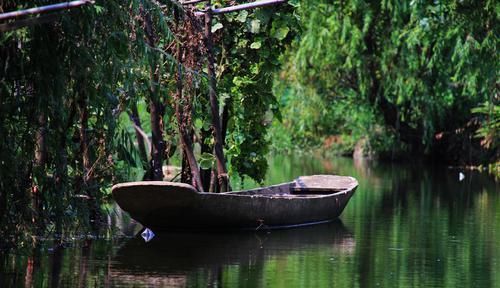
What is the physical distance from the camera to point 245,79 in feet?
52.5

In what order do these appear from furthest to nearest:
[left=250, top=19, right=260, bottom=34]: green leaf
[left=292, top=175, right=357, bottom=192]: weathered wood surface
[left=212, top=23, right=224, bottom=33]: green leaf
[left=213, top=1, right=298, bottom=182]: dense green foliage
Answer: [left=292, top=175, right=357, bottom=192]: weathered wood surface
[left=213, top=1, right=298, bottom=182]: dense green foliage
[left=250, top=19, right=260, bottom=34]: green leaf
[left=212, top=23, right=224, bottom=33]: green leaf

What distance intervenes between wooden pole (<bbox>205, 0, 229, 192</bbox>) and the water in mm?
1109

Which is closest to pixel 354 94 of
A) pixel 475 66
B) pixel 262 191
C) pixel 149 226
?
pixel 475 66

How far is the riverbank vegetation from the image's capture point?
9406 mm

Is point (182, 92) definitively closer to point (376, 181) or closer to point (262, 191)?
point (262, 191)

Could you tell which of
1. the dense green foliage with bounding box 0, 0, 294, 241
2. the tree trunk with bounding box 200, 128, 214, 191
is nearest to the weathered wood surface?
the tree trunk with bounding box 200, 128, 214, 191

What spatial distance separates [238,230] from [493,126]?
13237mm

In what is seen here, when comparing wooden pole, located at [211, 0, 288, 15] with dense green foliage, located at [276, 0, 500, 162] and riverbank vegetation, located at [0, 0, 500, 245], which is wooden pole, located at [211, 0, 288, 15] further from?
dense green foliage, located at [276, 0, 500, 162]

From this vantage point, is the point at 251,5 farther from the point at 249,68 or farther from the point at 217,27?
the point at 249,68

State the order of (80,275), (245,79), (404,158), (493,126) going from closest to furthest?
(80,275)
(245,79)
(493,126)
(404,158)

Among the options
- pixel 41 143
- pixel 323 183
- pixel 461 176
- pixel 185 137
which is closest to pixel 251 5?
pixel 185 137

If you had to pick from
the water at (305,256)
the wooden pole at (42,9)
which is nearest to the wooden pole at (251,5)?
the water at (305,256)

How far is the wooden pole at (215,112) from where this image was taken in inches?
581

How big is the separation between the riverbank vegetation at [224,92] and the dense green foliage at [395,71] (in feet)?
0.13
